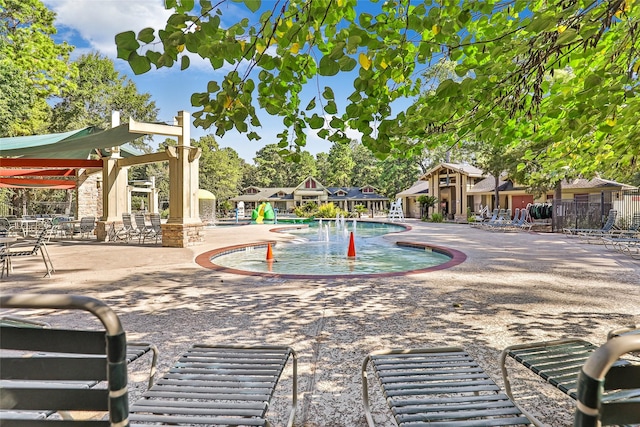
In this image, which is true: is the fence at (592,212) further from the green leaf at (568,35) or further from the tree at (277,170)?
the tree at (277,170)

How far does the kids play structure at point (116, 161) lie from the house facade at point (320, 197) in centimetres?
3649

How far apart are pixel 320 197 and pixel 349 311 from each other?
47863 mm

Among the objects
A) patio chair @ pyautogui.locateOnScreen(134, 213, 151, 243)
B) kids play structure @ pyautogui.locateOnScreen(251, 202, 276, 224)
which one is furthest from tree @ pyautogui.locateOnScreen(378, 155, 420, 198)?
patio chair @ pyautogui.locateOnScreen(134, 213, 151, 243)

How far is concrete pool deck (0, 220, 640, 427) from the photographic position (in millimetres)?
3050

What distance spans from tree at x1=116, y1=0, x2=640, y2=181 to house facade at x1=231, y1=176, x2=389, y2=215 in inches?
1882

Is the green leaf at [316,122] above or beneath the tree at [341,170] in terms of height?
beneath

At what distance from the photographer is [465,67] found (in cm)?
312

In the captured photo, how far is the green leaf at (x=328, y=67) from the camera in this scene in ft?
7.72

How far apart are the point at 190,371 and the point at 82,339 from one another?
47.1 inches

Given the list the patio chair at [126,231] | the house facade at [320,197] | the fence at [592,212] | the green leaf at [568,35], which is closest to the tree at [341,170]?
the house facade at [320,197]

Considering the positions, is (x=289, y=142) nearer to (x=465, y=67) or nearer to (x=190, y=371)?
(x=465, y=67)

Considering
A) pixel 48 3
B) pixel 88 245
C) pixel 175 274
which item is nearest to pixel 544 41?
pixel 175 274

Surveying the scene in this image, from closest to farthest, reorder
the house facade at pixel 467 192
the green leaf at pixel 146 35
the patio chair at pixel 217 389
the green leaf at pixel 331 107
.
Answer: the patio chair at pixel 217 389 → the green leaf at pixel 146 35 → the green leaf at pixel 331 107 → the house facade at pixel 467 192

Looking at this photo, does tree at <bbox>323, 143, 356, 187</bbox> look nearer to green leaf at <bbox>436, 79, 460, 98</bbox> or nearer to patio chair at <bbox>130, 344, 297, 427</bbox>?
green leaf at <bbox>436, 79, 460, 98</bbox>
